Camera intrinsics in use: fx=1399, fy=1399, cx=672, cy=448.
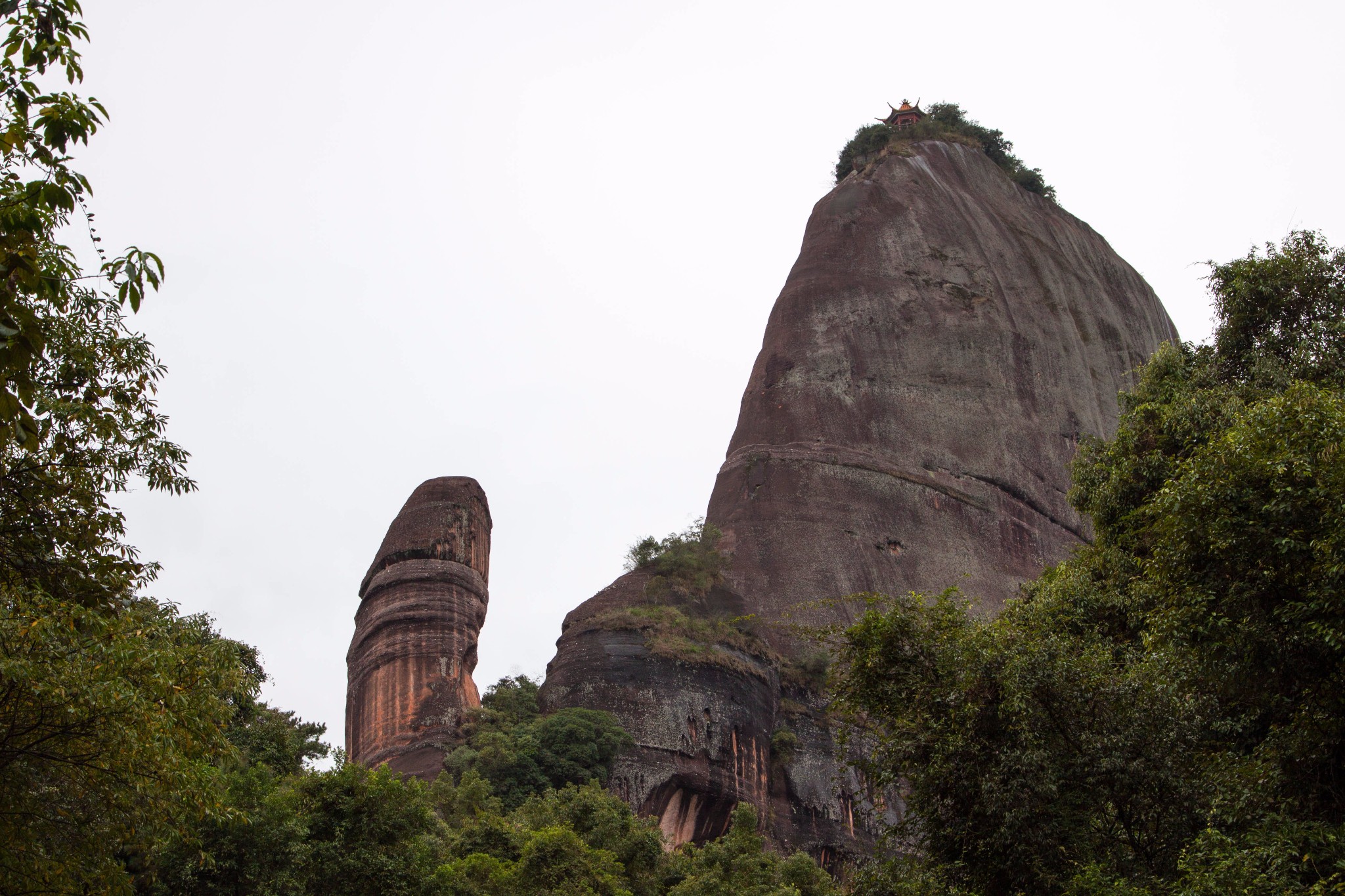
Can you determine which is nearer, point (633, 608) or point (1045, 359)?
point (633, 608)

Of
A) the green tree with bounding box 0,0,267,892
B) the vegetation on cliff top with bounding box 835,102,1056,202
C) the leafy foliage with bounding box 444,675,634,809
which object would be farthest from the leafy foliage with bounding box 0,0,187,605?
the vegetation on cliff top with bounding box 835,102,1056,202

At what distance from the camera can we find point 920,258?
5762 centimetres

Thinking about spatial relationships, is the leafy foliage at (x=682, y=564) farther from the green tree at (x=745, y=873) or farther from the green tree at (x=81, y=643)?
the green tree at (x=81, y=643)

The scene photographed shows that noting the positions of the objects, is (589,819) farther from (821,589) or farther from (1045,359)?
(1045,359)

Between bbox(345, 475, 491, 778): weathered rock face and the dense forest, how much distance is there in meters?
16.3

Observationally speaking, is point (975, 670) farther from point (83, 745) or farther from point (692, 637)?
point (692, 637)

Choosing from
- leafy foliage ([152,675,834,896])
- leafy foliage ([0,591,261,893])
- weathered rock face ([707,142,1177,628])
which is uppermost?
weathered rock face ([707,142,1177,628])

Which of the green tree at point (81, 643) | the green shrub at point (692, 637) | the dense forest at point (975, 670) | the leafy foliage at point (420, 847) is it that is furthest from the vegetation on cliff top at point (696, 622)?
the green tree at point (81, 643)

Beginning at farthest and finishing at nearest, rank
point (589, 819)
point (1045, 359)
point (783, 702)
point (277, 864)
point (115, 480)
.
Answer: point (1045, 359) < point (783, 702) < point (589, 819) < point (277, 864) < point (115, 480)

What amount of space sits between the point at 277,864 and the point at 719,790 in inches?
787

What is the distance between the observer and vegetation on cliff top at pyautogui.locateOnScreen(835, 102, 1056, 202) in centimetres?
6544

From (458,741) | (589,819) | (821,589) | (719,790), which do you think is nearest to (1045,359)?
(821,589)

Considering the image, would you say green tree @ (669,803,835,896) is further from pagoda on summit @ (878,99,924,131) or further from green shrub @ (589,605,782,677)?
pagoda on summit @ (878,99,924,131)

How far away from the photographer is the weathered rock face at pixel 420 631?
115 ft
